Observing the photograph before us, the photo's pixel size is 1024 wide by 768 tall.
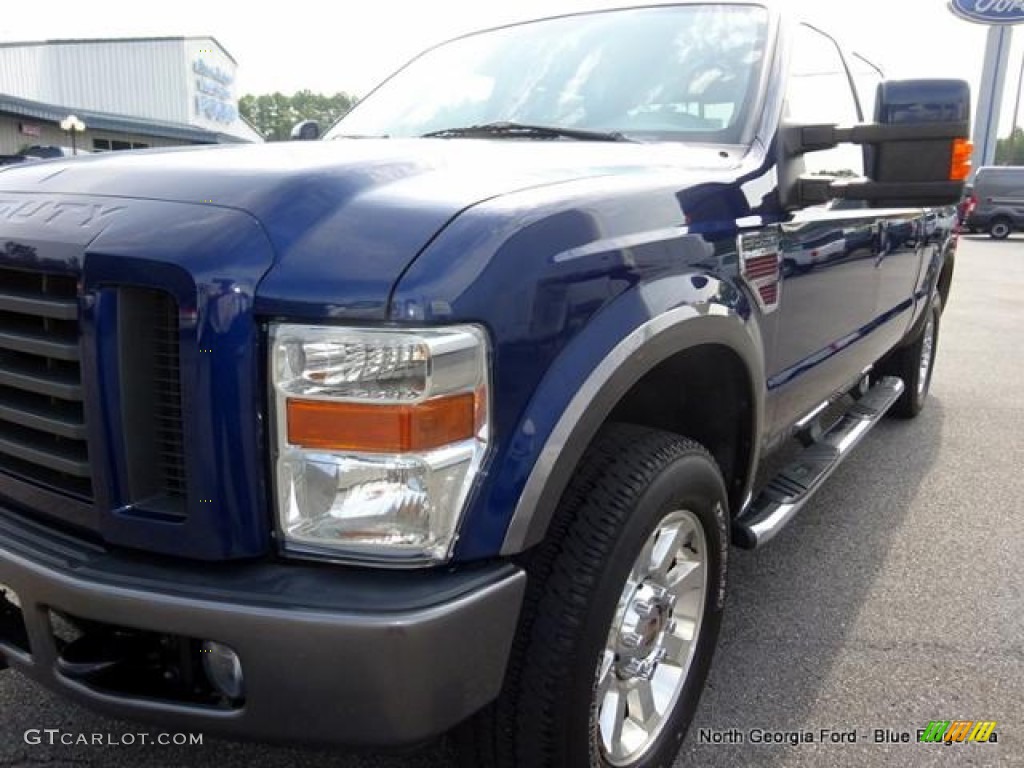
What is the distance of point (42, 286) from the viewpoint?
5.24 ft

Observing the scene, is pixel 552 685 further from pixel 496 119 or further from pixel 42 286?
pixel 496 119

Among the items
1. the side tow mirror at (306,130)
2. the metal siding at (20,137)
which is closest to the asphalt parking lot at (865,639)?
the side tow mirror at (306,130)

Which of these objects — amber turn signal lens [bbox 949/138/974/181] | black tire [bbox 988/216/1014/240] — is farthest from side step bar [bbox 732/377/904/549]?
black tire [bbox 988/216/1014/240]

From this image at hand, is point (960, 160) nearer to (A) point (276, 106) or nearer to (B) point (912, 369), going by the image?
(B) point (912, 369)

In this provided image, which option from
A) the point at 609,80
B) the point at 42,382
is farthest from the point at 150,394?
the point at 609,80

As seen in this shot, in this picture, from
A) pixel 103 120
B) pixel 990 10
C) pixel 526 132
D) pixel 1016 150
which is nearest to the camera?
pixel 526 132

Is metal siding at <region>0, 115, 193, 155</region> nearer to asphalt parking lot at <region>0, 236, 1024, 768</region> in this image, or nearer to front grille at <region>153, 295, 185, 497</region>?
asphalt parking lot at <region>0, 236, 1024, 768</region>

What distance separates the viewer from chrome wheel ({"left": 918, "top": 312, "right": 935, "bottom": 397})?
528 centimetres

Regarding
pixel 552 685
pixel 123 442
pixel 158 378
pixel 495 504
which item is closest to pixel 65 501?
pixel 123 442

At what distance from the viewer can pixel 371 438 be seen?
1397 mm

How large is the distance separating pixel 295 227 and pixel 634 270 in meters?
0.68

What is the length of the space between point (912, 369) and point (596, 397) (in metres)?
4.18

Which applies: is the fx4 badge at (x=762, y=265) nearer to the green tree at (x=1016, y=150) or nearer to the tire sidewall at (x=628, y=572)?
the tire sidewall at (x=628, y=572)

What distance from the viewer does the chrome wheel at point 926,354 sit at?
17.3ft
